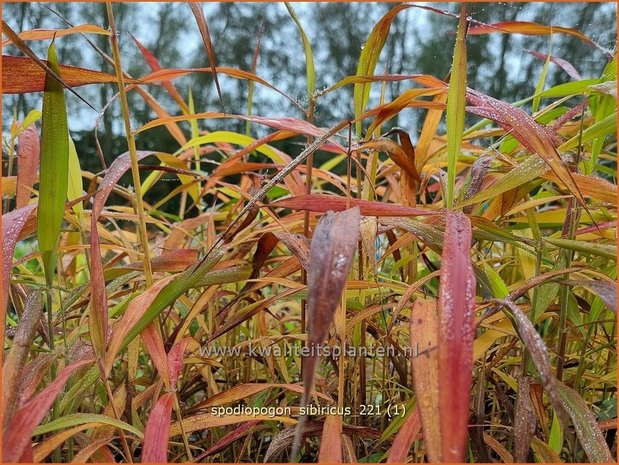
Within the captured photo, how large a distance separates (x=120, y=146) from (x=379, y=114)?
1.10 metres

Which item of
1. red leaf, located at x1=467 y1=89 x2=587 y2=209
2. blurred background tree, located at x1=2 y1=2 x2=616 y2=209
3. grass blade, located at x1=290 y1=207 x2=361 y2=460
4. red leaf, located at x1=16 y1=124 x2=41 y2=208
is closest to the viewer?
grass blade, located at x1=290 y1=207 x2=361 y2=460

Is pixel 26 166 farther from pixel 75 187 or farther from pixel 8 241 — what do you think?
pixel 8 241

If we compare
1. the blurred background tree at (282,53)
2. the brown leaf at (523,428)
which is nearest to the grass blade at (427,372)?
the brown leaf at (523,428)

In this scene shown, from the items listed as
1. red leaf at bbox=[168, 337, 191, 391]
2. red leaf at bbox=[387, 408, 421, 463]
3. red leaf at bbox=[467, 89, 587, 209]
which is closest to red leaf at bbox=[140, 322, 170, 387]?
red leaf at bbox=[168, 337, 191, 391]

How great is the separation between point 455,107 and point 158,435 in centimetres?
23

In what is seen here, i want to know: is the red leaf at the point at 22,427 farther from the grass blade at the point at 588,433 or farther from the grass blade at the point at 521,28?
the grass blade at the point at 521,28

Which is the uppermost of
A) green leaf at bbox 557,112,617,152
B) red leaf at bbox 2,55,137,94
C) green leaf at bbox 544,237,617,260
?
red leaf at bbox 2,55,137,94

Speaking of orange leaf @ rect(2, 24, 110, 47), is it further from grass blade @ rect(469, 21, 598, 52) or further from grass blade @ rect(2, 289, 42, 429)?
grass blade @ rect(469, 21, 598, 52)

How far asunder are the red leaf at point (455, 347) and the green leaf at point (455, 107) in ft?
0.27

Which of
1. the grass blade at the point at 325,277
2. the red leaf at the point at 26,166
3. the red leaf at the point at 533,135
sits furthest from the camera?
the red leaf at the point at 26,166

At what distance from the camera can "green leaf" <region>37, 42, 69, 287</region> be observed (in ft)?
0.94

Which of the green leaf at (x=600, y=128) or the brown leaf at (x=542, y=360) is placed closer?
the brown leaf at (x=542, y=360)

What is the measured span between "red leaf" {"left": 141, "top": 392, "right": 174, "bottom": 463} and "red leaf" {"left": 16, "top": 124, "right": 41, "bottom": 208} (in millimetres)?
212

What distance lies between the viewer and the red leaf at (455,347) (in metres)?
0.17
